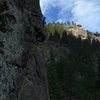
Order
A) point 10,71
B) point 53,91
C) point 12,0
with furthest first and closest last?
point 53,91 < point 12,0 < point 10,71

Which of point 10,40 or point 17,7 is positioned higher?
point 17,7

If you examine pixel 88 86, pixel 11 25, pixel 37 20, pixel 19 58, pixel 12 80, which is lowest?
pixel 12 80

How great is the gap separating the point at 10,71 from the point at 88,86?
3502 inches

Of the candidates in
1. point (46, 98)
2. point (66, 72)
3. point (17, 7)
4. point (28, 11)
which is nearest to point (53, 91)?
point (66, 72)

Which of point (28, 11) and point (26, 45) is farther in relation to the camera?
point (28, 11)

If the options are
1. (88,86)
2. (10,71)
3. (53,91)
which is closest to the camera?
(10,71)

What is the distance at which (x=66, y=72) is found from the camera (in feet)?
314

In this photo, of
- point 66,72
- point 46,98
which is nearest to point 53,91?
point 66,72

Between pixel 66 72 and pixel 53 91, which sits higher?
pixel 66 72

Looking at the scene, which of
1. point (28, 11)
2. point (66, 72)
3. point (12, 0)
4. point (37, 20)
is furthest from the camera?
point (66, 72)

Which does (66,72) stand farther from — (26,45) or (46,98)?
(26,45)

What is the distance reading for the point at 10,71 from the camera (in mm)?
17250

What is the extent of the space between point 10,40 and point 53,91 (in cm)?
4855

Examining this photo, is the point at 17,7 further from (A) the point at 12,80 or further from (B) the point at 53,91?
(B) the point at 53,91
